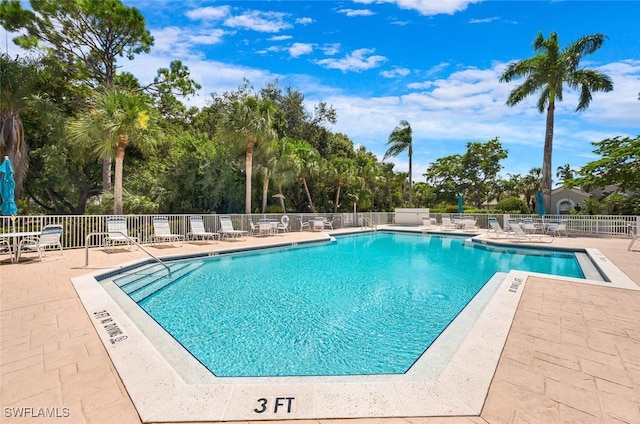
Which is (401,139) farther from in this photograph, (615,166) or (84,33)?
(84,33)

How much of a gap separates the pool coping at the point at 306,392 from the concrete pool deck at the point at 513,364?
10 cm

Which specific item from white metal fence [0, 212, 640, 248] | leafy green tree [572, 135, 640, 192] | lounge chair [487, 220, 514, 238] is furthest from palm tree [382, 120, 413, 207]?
lounge chair [487, 220, 514, 238]

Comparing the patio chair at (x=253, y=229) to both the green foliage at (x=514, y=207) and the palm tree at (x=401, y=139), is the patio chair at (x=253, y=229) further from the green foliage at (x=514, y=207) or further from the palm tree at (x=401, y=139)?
the green foliage at (x=514, y=207)

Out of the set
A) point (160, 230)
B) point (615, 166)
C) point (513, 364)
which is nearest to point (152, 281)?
point (160, 230)

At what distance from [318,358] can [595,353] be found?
2.78 meters

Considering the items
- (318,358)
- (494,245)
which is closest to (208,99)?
(494,245)

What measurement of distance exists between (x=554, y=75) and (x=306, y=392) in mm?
23756

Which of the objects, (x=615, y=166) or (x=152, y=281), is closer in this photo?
(x=152, y=281)

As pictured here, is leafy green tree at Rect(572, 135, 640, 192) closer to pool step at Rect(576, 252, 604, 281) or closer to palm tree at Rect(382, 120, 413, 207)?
palm tree at Rect(382, 120, 413, 207)

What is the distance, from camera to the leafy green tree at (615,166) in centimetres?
1924

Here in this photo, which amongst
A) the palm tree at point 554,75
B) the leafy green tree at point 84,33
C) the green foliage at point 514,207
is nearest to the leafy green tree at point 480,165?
the green foliage at point 514,207

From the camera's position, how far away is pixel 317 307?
5328mm

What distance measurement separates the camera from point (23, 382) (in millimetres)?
2496

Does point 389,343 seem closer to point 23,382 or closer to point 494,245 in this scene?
point 23,382
